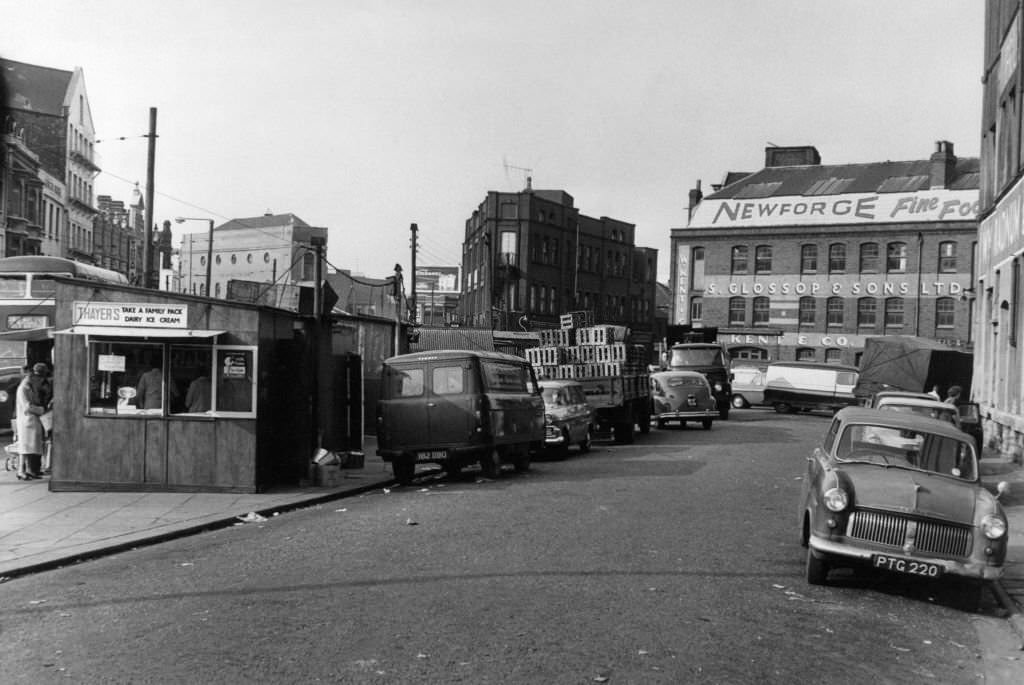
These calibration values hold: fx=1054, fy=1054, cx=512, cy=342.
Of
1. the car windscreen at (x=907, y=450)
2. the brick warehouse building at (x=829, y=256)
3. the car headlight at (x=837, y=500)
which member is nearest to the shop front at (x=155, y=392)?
the car windscreen at (x=907, y=450)

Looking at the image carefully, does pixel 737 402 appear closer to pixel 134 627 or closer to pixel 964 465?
pixel 964 465

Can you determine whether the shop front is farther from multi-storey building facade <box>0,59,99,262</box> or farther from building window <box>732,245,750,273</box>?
building window <box>732,245,750,273</box>

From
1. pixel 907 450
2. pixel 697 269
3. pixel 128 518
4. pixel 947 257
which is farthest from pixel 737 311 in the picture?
pixel 907 450

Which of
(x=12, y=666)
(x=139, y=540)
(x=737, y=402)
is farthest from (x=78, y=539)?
(x=737, y=402)

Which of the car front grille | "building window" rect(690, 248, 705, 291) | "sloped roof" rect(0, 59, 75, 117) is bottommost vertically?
the car front grille

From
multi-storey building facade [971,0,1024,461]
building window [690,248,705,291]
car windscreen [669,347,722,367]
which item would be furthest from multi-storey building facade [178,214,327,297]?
multi-storey building facade [971,0,1024,461]

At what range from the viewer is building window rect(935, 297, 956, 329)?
63969mm

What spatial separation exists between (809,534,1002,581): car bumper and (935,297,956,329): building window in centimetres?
5938

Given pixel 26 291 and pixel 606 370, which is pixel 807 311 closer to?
pixel 606 370

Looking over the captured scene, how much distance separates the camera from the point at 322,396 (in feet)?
58.7

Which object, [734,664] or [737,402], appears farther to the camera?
[737,402]

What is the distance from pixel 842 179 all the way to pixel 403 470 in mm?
59399

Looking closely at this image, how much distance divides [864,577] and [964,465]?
4.73 feet

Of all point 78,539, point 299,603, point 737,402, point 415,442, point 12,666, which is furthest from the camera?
point 737,402
